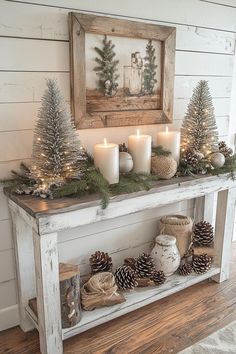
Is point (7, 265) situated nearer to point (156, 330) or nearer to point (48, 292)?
point (48, 292)

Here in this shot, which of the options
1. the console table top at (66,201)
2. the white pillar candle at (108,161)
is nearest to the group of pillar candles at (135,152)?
the white pillar candle at (108,161)

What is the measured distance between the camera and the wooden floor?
144 cm

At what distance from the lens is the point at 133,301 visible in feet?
5.14

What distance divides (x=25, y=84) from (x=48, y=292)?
2.73 feet

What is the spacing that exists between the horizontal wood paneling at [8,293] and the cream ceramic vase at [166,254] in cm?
71

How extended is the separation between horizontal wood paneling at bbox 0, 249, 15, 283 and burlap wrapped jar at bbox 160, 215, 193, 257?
31.9 inches

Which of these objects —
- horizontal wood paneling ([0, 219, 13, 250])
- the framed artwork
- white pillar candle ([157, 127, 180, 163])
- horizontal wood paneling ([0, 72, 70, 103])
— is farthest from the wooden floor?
horizontal wood paneling ([0, 72, 70, 103])

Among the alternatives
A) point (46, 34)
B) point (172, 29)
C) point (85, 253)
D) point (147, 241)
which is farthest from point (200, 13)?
point (85, 253)

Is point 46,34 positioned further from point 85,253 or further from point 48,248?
point 85,253

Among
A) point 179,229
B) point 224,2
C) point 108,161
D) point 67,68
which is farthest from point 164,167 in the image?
point 224,2

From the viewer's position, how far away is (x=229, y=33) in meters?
1.93

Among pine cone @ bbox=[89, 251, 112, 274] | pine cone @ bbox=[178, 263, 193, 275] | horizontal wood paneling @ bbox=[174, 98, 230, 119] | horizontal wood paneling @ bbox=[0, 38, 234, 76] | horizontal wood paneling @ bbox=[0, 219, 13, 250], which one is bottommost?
pine cone @ bbox=[178, 263, 193, 275]

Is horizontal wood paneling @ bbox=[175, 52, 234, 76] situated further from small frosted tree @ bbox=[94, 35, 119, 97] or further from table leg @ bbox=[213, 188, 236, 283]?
table leg @ bbox=[213, 188, 236, 283]

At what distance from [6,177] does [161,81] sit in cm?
90
